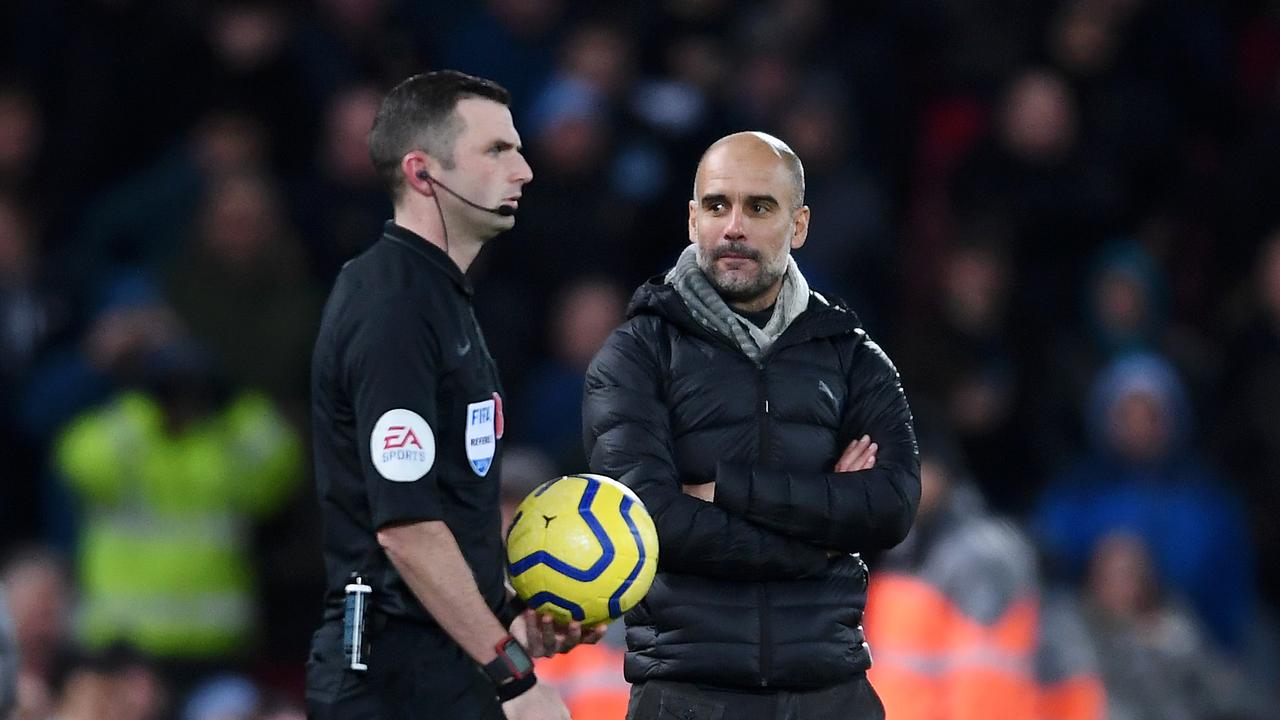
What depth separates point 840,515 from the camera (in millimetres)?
A: 5344

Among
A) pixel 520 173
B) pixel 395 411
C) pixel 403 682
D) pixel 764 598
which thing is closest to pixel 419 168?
pixel 520 173

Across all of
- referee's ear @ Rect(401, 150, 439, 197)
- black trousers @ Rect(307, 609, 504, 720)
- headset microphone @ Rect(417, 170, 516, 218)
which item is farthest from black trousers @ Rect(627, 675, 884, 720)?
referee's ear @ Rect(401, 150, 439, 197)

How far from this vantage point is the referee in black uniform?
4930 mm

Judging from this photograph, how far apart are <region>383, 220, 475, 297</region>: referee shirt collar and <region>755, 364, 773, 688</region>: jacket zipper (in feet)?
2.68

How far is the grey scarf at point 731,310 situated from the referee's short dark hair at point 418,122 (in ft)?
2.50

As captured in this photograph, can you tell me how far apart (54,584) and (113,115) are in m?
2.78

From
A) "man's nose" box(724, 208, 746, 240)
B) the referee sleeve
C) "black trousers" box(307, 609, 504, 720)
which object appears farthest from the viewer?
"man's nose" box(724, 208, 746, 240)

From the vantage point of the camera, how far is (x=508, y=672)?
4934mm

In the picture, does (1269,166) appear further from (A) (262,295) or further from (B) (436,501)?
(B) (436,501)

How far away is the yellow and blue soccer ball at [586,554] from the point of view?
5109 mm

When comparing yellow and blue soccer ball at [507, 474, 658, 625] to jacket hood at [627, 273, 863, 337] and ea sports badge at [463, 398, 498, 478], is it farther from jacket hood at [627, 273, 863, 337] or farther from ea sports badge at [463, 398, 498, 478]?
jacket hood at [627, 273, 863, 337]

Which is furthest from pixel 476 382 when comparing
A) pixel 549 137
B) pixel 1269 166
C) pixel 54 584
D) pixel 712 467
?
pixel 1269 166

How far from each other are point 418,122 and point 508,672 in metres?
1.33

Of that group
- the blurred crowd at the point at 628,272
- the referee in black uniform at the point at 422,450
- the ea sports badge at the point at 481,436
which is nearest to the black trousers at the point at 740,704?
the referee in black uniform at the point at 422,450
